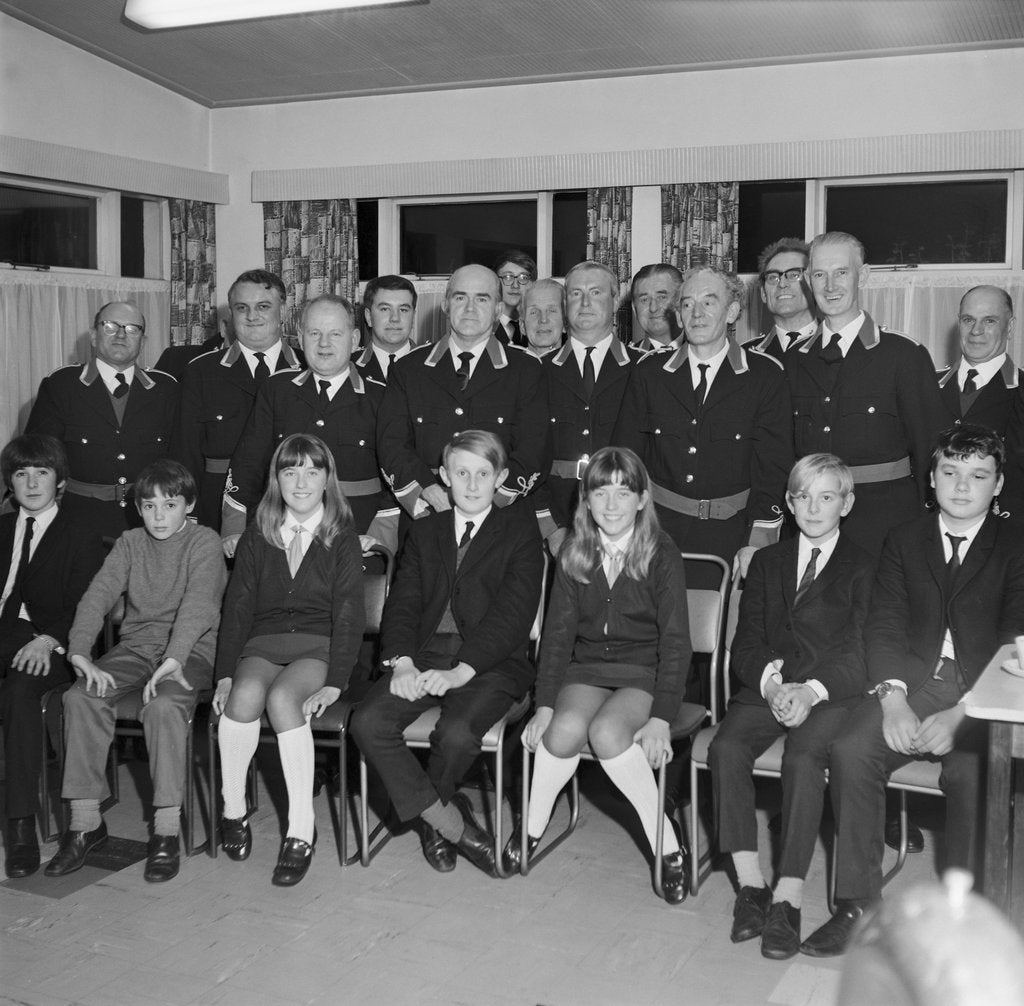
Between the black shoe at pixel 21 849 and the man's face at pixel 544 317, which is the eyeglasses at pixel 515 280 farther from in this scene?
the black shoe at pixel 21 849

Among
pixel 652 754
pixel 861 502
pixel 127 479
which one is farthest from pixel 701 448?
pixel 127 479

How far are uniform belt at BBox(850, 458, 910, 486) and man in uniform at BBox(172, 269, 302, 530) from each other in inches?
81.7

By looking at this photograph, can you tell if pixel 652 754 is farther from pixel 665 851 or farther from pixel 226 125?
pixel 226 125

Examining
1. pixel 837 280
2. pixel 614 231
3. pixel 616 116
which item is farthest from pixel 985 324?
pixel 616 116

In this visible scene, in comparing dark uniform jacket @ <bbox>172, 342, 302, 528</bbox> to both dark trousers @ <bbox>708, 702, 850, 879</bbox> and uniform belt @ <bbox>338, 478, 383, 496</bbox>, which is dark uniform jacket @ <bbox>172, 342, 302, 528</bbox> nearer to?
uniform belt @ <bbox>338, 478, 383, 496</bbox>

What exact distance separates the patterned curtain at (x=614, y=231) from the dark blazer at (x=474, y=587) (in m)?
3.11

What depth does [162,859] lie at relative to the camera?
130 inches

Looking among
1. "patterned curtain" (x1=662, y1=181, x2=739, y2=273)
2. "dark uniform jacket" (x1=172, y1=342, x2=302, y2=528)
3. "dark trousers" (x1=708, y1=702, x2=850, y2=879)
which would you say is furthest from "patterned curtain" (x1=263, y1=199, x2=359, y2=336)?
"dark trousers" (x1=708, y1=702, x2=850, y2=879)

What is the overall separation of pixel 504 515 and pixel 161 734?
3.89 ft

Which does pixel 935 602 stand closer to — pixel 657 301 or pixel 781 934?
pixel 781 934

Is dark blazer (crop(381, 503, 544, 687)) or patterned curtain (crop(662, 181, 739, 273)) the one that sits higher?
patterned curtain (crop(662, 181, 739, 273))

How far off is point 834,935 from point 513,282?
3201 mm

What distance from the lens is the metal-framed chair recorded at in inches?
130

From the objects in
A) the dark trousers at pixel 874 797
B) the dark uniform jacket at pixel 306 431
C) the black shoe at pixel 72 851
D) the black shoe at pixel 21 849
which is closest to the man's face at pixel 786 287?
the dark uniform jacket at pixel 306 431
